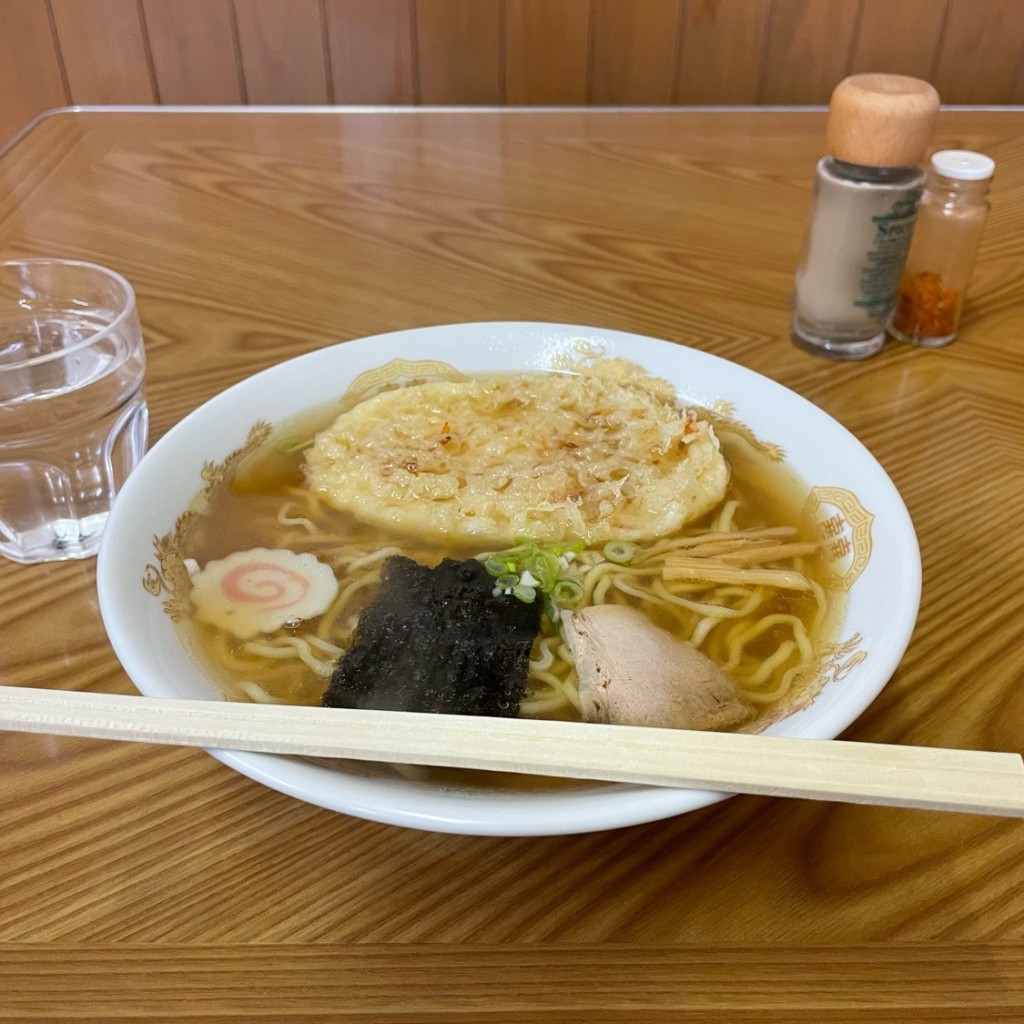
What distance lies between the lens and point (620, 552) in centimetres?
136

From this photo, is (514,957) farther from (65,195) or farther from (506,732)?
(65,195)

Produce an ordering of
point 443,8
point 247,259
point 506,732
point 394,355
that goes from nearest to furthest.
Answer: point 506,732, point 394,355, point 247,259, point 443,8

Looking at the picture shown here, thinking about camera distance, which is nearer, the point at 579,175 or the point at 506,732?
the point at 506,732

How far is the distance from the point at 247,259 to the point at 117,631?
1.31 meters

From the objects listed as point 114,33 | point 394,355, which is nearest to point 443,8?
point 114,33

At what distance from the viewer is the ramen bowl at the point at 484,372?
833 millimetres

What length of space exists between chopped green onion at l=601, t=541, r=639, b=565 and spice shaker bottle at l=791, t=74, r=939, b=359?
0.71 meters

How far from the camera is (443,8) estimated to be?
3.19m

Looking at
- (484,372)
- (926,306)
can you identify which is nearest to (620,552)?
(484,372)

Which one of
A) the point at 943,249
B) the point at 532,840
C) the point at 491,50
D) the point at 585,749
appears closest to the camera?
the point at 585,749

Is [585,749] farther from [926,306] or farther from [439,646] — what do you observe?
[926,306]

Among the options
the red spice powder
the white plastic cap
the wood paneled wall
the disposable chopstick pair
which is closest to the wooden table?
the red spice powder

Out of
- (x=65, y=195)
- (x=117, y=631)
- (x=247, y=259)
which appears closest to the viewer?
(x=117, y=631)

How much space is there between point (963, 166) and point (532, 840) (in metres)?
1.41
